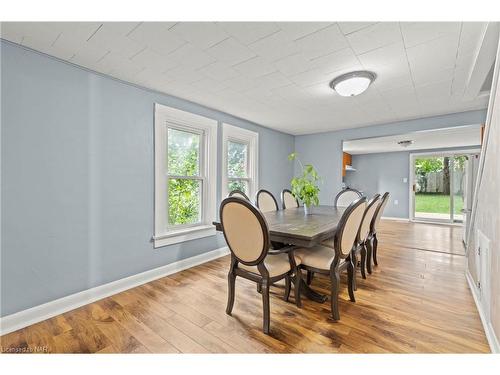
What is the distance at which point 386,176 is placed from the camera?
6.96 metres

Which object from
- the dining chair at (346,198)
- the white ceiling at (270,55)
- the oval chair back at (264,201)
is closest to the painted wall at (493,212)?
the white ceiling at (270,55)

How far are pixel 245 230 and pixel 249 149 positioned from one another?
270cm

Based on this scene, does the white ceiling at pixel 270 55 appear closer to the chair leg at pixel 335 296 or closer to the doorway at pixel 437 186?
the chair leg at pixel 335 296

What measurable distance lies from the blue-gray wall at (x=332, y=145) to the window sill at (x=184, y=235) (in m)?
2.78

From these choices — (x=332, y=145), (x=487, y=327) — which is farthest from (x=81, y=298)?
(x=332, y=145)

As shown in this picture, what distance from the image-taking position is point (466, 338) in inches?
62.0

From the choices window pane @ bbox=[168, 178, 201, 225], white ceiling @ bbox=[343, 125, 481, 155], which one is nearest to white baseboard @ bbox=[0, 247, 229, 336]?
window pane @ bbox=[168, 178, 201, 225]

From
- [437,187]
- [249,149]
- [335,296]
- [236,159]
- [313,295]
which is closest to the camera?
[335,296]

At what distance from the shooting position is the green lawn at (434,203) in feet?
19.9

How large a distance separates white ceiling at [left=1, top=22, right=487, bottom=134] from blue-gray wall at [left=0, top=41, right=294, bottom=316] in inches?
8.5

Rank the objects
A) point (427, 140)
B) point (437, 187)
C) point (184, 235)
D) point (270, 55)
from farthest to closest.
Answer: point (437, 187)
point (427, 140)
point (184, 235)
point (270, 55)

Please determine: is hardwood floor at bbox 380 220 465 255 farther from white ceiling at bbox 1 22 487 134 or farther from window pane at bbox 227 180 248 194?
window pane at bbox 227 180 248 194

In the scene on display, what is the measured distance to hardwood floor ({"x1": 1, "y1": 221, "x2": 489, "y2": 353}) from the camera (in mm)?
1523

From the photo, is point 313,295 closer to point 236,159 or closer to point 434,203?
point 236,159
